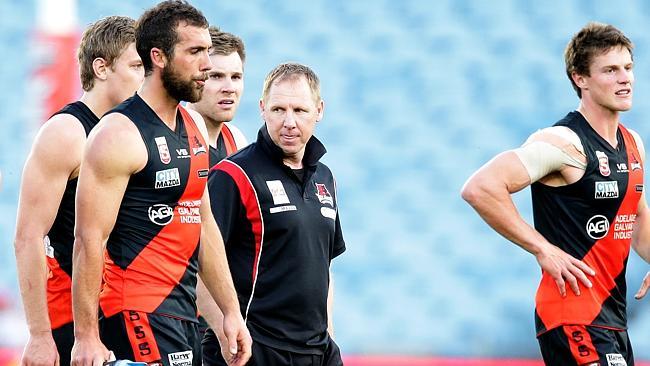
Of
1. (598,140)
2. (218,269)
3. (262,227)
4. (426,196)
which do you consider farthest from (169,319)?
(426,196)

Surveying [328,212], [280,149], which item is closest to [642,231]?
[328,212]

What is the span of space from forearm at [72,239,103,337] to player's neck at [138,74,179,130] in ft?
1.97

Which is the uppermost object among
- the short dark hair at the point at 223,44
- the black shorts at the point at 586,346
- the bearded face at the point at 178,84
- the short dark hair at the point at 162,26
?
the short dark hair at the point at 223,44

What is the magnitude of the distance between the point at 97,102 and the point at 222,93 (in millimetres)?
989

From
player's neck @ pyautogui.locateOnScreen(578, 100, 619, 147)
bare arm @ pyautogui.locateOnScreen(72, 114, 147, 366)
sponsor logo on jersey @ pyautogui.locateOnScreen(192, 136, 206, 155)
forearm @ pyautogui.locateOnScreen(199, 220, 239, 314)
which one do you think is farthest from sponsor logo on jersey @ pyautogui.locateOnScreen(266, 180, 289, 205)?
player's neck @ pyautogui.locateOnScreen(578, 100, 619, 147)

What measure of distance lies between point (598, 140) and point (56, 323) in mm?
2679

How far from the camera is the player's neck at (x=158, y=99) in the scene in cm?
439

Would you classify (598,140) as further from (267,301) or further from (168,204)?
(168,204)

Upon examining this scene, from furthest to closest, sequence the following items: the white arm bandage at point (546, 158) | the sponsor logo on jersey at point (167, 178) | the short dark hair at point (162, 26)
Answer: the white arm bandage at point (546, 158) → the short dark hair at point (162, 26) → the sponsor logo on jersey at point (167, 178)

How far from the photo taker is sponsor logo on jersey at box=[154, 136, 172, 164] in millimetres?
4285

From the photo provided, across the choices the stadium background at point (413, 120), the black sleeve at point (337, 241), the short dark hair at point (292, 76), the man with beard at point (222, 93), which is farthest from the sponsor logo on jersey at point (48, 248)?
the stadium background at point (413, 120)

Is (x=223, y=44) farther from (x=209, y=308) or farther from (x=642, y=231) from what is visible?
(x=642, y=231)

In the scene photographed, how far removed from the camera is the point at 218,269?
4613 millimetres

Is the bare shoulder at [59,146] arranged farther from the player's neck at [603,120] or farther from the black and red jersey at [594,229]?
the player's neck at [603,120]
